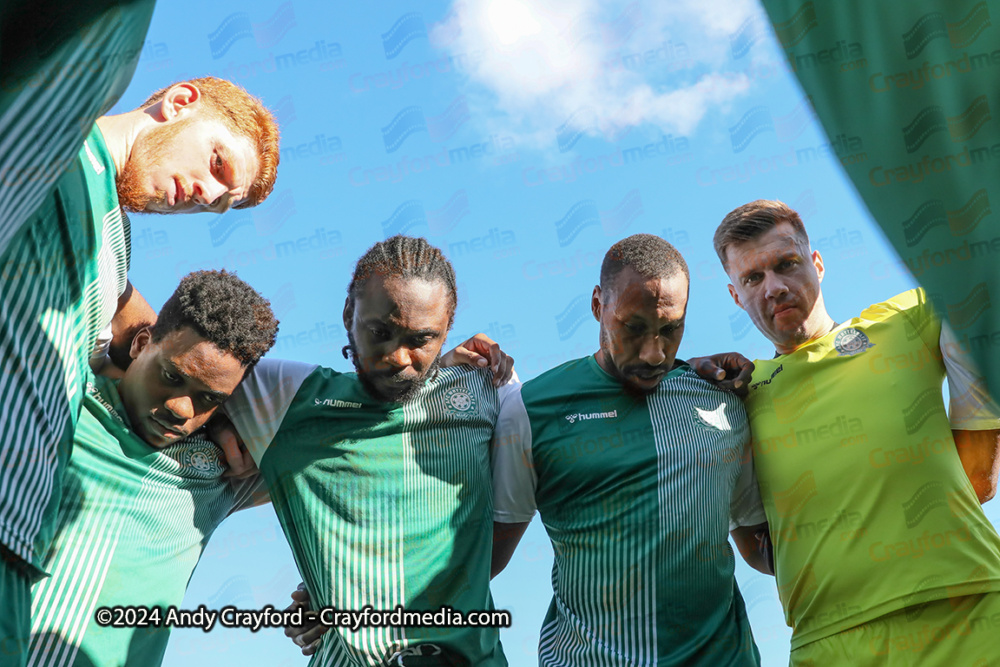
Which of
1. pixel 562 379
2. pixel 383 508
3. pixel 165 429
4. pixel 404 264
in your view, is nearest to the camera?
pixel 165 429

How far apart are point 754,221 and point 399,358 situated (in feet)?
6.53

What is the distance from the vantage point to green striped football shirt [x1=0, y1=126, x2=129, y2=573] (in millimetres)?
2568

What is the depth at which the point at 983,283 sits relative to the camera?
77.2 inches

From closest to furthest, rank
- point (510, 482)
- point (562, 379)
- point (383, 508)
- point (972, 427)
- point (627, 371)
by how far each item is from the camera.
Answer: point (383, 508), point (972, 427), point (510, 482), point (627, 371), point (562, 379)

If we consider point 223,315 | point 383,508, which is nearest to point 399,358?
point 383,508

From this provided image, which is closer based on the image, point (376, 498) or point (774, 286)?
point (376, 498)

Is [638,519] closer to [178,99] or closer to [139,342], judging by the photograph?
[139,342]

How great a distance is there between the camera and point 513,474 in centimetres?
379

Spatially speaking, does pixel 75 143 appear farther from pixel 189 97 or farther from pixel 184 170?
pixel 189 97

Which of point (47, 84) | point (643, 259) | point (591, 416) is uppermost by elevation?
point (47, 84)

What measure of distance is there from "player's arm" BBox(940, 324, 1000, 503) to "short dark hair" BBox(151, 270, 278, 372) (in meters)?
2.78

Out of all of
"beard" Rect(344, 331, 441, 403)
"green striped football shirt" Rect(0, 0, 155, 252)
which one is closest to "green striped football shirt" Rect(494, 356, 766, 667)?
"beard" Rect(344, 331, 441, 403)

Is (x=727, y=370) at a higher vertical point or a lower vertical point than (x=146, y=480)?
higher

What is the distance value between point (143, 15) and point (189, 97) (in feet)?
2.79
